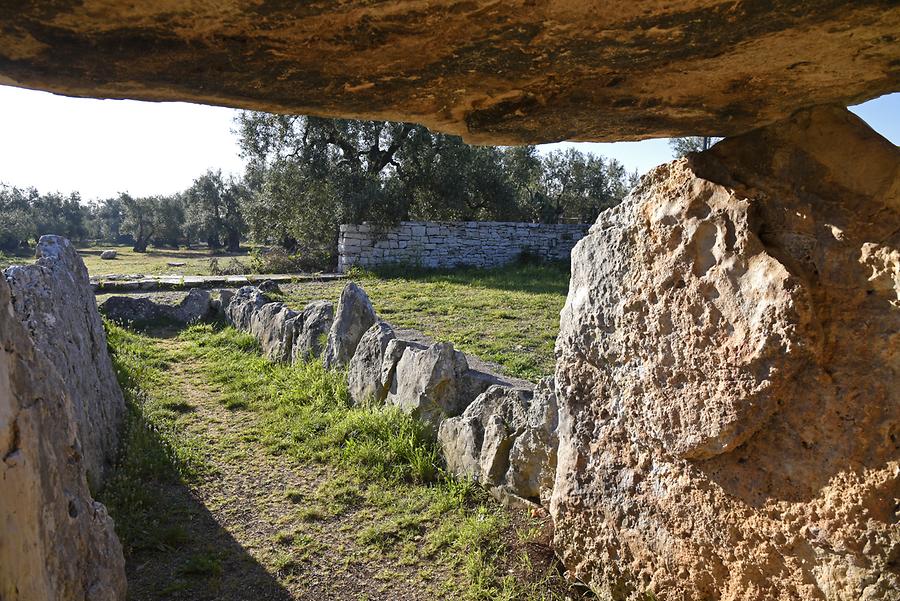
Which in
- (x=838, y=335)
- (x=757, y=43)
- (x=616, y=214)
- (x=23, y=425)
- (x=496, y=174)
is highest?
(x=496, y=174)

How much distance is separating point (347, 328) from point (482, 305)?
16.9 feet

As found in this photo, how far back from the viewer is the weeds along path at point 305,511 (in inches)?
143

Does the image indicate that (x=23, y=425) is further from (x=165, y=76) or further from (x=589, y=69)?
(x=589, y=69)

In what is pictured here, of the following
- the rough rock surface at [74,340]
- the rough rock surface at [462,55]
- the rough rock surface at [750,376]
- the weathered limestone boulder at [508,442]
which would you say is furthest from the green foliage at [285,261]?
the rough rock surface at [462,55]

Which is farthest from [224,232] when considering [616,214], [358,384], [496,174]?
[616,214]

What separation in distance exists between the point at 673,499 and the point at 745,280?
102 centimetres

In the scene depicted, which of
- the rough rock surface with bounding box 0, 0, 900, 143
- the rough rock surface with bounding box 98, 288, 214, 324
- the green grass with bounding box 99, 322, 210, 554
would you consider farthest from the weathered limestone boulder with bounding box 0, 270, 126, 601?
the rough rock surface with bounding box 98, 288, 214, 324

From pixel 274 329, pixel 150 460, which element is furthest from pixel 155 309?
pixel 150 460

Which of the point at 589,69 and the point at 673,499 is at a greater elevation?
the point at 589,69

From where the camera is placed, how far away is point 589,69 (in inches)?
87.4

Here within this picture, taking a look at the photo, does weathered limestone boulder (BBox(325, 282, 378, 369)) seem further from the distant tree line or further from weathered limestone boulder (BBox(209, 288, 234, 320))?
the distant tree line

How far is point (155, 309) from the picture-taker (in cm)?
1105

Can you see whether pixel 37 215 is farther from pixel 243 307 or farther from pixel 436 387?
pixel 436 387

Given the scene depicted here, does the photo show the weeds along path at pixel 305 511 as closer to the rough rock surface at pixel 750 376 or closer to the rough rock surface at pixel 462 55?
the rough rock surface at pixel 750 376
